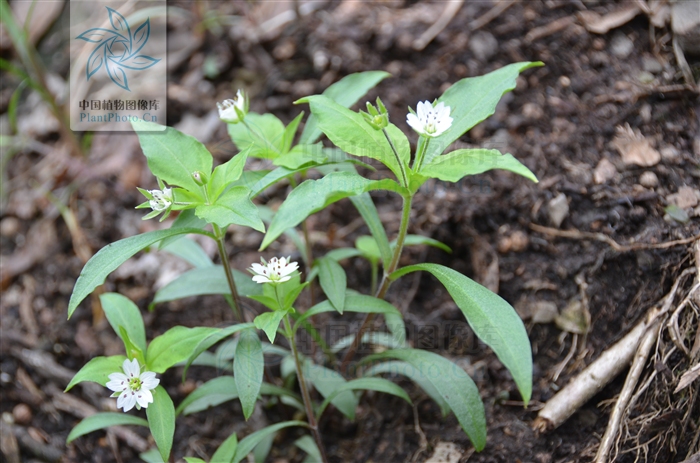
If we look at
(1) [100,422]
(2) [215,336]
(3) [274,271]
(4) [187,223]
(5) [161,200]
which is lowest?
Answer: (1) [100,422]

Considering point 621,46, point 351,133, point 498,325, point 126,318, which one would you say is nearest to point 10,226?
point 126,318

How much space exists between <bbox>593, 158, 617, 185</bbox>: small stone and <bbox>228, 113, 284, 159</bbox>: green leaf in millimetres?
1713

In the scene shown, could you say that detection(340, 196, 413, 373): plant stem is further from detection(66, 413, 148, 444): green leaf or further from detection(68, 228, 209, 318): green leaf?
detection(66, 413, 148, 444): green leaf

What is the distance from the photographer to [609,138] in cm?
314

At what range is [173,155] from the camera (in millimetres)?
2283

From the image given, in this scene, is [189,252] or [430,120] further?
[189,252]

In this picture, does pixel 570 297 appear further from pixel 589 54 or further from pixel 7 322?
pixel 7 322

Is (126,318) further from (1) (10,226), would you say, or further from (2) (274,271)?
(1) (10,226)

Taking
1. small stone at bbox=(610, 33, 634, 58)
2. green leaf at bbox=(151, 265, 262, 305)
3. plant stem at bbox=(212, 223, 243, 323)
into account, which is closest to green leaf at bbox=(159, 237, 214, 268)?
green leaf at bbox=(151, 265, 262, 305)

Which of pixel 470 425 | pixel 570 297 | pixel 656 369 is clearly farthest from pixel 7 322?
pixel 656 369

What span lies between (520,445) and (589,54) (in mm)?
2454

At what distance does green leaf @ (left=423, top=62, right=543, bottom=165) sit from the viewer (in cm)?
224

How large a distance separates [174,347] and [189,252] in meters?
0.77

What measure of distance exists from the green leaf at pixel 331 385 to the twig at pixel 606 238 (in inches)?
53.0
